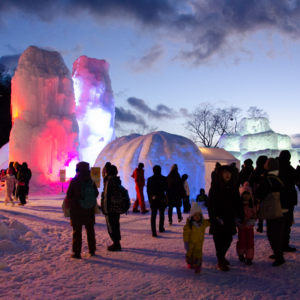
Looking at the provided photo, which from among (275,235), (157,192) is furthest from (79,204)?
(275,235)

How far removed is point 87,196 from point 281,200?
3257mm

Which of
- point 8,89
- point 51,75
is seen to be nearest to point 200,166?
point 51,75

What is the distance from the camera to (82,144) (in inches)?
1420

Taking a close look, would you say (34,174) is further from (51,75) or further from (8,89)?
(8,89)

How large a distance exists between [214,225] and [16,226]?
14.9ft

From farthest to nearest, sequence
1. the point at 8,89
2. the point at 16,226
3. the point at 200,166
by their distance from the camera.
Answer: the point at 8,89, the point at 200,166, the point at 16,226

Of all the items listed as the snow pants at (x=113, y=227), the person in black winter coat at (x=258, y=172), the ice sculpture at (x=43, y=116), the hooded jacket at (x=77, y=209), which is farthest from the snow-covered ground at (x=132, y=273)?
the ice sculpture at (x=43, y=116)

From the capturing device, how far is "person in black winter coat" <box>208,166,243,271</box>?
173 inches

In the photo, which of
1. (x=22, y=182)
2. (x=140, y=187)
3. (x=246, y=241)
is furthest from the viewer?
(x=22, y=182)

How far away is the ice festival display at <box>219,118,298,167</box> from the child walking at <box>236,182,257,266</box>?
25771 millimetres

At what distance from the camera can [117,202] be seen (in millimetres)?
5586

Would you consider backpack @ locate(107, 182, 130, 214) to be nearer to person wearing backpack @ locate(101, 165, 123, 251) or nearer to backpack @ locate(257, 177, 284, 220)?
person wearing backpack @ locate(101, 165, 123, 251)

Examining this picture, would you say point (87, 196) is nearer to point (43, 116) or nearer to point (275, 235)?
point (275, 235)

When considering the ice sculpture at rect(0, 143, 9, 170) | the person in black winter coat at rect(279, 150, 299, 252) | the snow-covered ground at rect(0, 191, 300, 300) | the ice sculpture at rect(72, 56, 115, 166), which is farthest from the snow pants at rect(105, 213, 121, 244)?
the ice sculpture at rect(72, 56, 115, 166)
